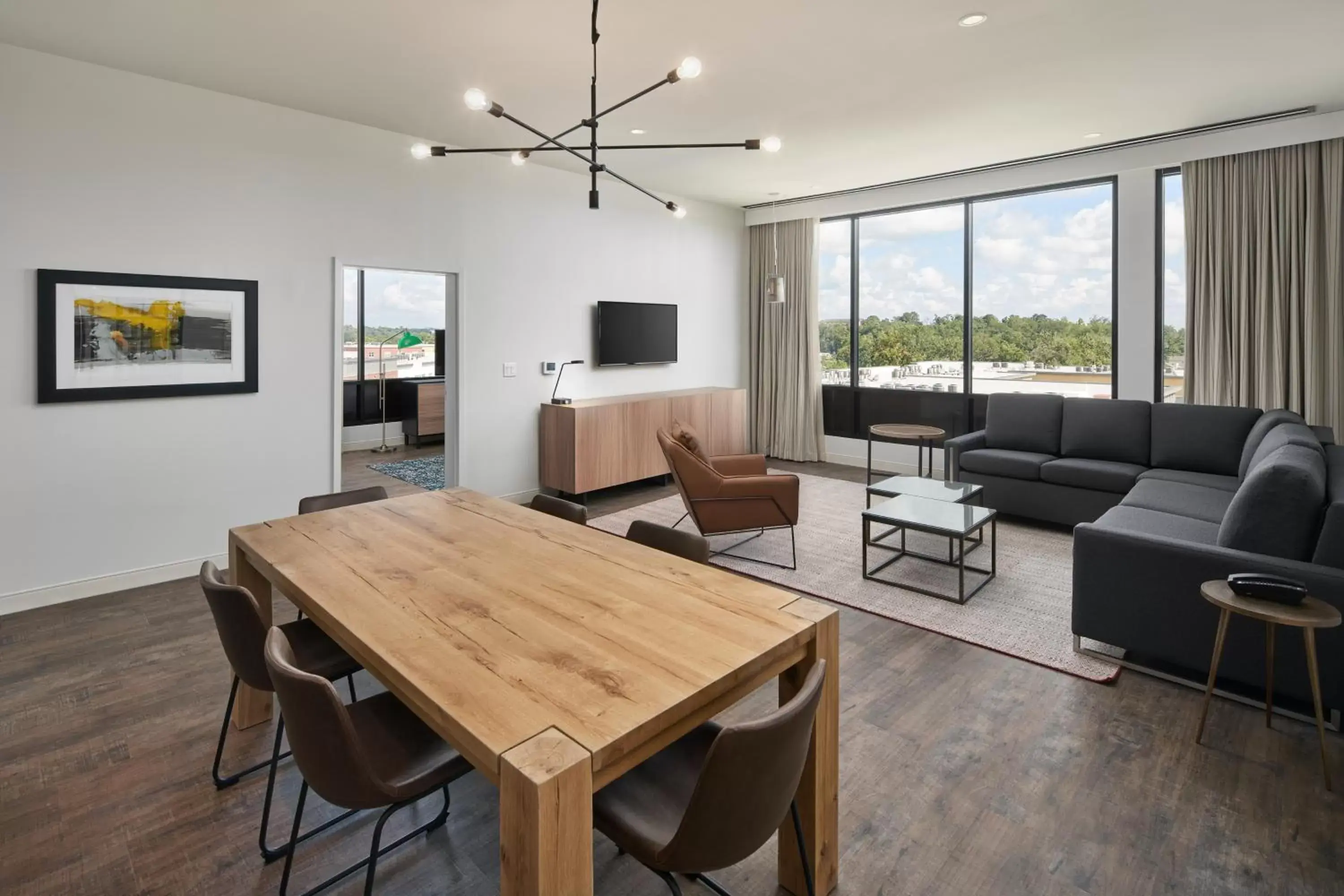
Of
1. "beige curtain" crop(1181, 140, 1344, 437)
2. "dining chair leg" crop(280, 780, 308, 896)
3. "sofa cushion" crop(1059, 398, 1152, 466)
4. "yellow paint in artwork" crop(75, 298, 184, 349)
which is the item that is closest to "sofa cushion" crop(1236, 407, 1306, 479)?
"beige curtain" crop(1181, 140, 1344, 437)

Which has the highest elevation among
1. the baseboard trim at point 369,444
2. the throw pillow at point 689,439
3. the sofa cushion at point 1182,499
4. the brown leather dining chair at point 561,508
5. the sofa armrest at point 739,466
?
the throw pillow at point 689,439

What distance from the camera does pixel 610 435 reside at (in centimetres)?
595

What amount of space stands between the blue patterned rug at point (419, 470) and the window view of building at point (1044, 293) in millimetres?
5462

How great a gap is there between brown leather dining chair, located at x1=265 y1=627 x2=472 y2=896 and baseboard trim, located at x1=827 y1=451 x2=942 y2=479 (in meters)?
6.03

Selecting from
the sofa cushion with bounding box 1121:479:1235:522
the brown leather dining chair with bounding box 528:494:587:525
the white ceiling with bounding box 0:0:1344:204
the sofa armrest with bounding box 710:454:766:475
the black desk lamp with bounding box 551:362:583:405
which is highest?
the white ceiling with bounding box 0:0:1344:204

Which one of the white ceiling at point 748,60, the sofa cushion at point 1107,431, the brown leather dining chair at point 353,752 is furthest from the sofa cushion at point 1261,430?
the brown leather dining chair at point 353,752

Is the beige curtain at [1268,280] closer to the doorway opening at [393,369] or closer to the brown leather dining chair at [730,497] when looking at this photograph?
the brown leather dining chair at [730,497]

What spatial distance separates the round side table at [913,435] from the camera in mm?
5977

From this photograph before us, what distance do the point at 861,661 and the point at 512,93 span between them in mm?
3694

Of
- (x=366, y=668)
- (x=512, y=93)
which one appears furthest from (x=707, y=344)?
(x=366, y=668)

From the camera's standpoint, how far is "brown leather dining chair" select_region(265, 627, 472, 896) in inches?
53.2

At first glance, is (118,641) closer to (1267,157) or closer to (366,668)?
(366,668)

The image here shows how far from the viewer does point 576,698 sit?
128cm

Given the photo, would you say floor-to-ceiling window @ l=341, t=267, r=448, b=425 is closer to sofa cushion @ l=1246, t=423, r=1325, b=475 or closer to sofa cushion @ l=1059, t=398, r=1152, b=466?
sofa cushion @ l=1059, t=398, r=1152, b=466
